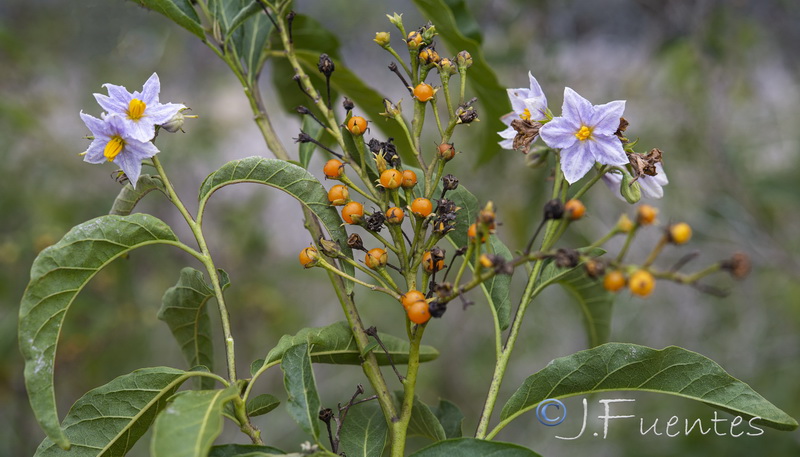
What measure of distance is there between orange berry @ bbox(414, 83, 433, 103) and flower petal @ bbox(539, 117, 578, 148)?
0.17 m

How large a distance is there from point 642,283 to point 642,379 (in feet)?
1.01

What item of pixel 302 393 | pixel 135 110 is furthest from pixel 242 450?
pixel 135 110

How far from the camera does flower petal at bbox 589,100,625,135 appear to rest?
3.15 ft

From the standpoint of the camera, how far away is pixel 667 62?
159 inches

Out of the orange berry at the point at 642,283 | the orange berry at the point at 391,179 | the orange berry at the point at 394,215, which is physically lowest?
the orange berry at the point at 642,283

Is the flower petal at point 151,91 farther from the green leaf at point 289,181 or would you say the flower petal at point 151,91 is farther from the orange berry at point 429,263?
the orange berry at point 429,263

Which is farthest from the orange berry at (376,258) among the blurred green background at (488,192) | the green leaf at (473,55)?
the blurred green background at (488,192)

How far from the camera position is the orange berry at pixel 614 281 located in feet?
2.37

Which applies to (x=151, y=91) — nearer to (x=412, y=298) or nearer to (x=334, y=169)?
(x=334, y=169)

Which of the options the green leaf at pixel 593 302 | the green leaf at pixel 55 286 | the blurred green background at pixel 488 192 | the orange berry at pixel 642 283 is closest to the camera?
the orange berry at pixel 642 283

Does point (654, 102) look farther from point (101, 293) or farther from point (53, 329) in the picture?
point (53, 329)

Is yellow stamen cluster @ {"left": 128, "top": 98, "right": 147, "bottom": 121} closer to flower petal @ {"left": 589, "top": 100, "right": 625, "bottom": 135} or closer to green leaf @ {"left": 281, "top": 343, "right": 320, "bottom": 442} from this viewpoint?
green leaf @ {"left": 281, "top": 343, "right": 320, "bottom": 442}

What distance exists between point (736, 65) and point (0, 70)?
4050 millimetres

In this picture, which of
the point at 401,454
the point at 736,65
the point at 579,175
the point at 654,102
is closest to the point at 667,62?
the point at 654,102
